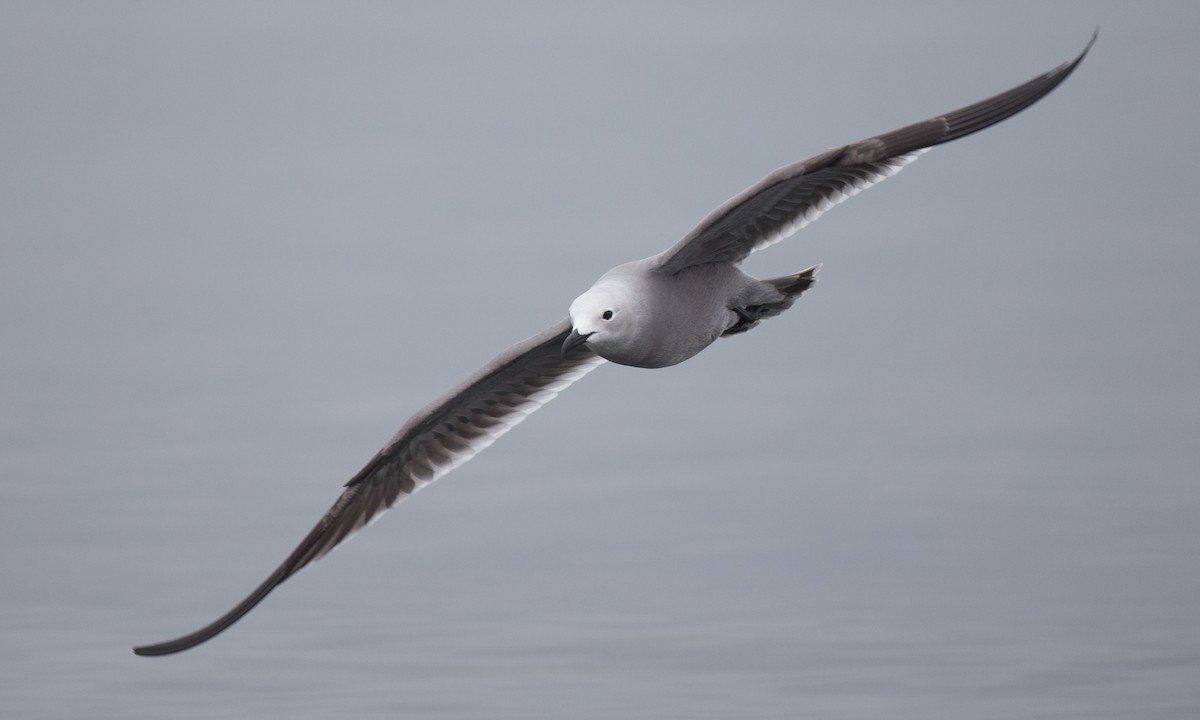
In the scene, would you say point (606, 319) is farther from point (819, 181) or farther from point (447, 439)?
point (447, 439)

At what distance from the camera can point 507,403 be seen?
12516mm

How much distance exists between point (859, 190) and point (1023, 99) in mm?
1283

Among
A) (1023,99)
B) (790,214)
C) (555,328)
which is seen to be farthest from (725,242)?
(1023,99)

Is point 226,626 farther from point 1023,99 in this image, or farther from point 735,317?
point 1023,99

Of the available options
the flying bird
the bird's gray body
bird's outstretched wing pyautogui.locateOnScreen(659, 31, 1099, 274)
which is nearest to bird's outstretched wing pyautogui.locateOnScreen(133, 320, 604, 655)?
→ the flying bird

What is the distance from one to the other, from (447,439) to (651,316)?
264cm

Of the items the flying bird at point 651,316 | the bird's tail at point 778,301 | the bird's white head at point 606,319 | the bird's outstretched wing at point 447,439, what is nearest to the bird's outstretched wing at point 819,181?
the flying bird at point 651,316

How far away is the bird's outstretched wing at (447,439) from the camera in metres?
11.9

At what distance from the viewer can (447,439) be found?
12508 mm

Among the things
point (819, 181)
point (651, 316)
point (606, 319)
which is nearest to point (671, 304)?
point (651, 316)

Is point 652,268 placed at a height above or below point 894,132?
below

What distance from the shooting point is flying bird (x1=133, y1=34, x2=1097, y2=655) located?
10.4 meters

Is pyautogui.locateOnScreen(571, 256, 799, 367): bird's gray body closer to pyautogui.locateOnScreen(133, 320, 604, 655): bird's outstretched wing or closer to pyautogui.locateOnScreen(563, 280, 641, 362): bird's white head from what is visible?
pyautogui.locateOnScreen(563, 280, 641, 362): bird's white head

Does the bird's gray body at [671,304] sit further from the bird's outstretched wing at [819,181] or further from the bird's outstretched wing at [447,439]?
the bird's outstretched wing at [447,439]
